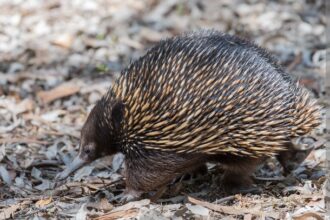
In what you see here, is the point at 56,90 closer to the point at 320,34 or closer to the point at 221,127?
the point at 221,127

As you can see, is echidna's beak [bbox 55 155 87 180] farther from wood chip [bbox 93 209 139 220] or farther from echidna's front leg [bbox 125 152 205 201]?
wood chip [bbox 93 209 139 220]

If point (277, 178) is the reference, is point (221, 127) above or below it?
above

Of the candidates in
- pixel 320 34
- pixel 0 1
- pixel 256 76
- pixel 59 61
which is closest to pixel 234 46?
pixel 256 76

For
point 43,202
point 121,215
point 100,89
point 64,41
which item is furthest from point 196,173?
point 64,41

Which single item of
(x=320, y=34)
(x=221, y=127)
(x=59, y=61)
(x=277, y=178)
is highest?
(x=320, y=34)

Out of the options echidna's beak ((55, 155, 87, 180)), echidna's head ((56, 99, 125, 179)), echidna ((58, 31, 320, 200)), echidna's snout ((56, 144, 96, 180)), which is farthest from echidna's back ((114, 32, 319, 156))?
echidna's beak ((55, 155, 87, 180))

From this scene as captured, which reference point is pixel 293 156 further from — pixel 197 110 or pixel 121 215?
pixel 121 215
